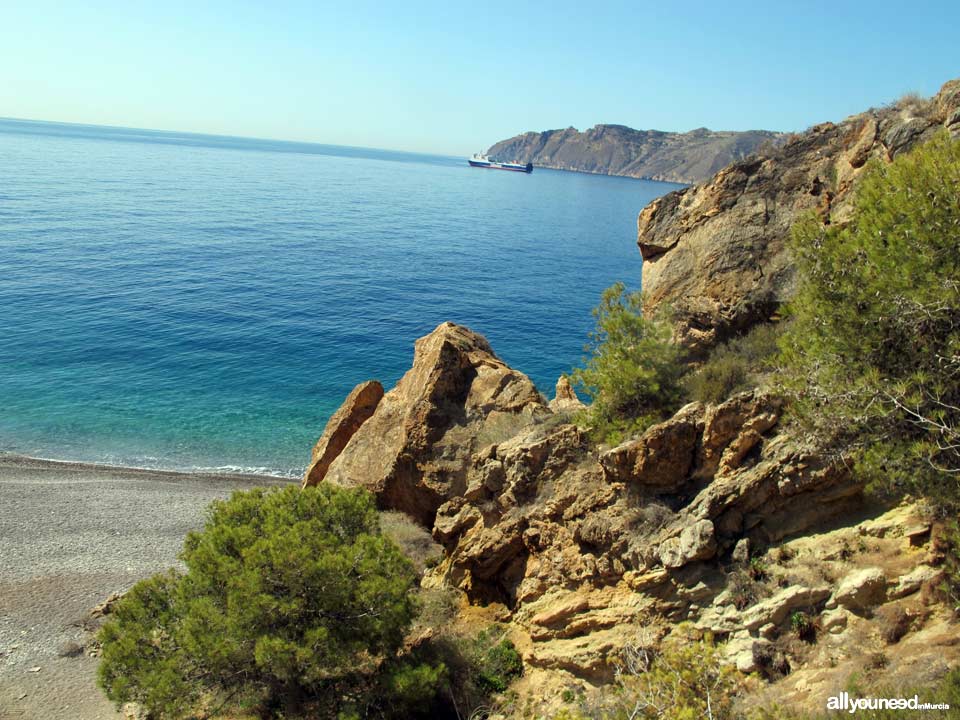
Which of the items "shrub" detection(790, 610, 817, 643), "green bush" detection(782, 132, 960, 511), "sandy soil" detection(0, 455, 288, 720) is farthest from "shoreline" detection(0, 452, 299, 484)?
"green bush" detection(782, 132, 960, 511)

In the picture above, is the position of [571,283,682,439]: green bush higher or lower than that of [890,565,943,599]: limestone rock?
higher

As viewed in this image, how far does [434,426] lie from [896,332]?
15.5 metres

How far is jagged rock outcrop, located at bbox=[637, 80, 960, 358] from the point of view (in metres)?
18.5

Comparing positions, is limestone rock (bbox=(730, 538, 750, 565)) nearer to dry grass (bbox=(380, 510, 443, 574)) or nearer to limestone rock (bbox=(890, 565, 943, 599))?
limestone rock (bbox=(890, 565, 943, 599))

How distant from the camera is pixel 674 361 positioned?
18.5 m

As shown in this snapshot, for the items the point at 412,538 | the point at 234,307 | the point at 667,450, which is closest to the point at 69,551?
the point at 412,538

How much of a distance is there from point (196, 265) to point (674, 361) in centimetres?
6689

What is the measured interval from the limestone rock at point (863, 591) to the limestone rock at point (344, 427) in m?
18.9

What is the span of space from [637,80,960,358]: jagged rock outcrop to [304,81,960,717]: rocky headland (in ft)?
0.20

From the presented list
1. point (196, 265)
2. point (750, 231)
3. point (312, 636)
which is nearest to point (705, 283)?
point (750, 231)

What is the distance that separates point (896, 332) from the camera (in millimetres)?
11750

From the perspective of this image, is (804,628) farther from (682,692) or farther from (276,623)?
(276,623)

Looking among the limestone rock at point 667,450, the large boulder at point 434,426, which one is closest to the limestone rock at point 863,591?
the limestone rock at point 667,450

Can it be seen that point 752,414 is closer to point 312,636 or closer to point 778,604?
point 778,604
